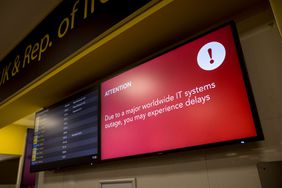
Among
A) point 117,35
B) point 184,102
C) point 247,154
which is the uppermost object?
point 117,35

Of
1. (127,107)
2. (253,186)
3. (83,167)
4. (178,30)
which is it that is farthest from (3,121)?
(253,186)

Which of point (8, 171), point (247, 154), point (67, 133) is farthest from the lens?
point (8, 171)

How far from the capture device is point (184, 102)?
4.39 feet

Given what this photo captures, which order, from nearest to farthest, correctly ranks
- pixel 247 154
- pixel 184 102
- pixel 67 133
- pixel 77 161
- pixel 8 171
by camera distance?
pixel 247 154, pixel 184 102, pixel 77 161, pixel 67 133, pixel 8 171

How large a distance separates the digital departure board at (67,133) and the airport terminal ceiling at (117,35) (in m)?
0.18

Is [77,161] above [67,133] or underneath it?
underneath

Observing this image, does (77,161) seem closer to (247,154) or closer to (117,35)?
(117,35)

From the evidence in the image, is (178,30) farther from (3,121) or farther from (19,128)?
(19,128)

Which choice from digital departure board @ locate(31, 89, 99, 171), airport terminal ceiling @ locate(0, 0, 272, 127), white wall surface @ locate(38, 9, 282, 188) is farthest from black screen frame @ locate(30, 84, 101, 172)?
white wall surface @ locate(38, 9, 282, 188)

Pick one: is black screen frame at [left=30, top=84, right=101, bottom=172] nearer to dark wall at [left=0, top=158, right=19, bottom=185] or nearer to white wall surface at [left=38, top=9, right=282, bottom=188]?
white wall surface at [left=38, top=9, right=282, bottom=188]

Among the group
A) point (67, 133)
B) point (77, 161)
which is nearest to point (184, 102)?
point (77, 161)

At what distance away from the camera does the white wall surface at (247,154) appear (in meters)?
1.11

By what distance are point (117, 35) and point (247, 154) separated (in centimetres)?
98

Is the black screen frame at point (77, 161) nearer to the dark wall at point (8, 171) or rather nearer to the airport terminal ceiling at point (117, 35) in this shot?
the airport terminal ceiling at point (117, 35)
